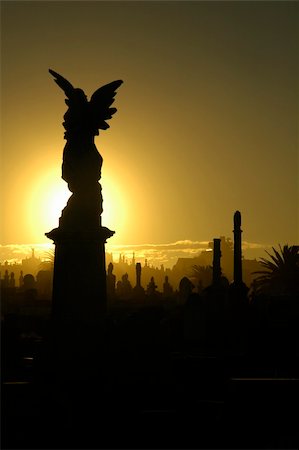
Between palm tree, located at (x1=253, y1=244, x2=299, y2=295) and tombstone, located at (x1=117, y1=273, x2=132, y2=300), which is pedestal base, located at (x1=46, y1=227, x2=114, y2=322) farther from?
tombstone, located at (x1=117, y1=273, x2=132, y2=300)

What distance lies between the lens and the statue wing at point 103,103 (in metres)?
12.6

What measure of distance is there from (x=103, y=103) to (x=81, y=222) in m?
2.19

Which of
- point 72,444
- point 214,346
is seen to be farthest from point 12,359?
point 214,346

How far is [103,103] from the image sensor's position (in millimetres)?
12758

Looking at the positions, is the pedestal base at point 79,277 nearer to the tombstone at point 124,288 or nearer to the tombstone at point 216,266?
the tombstone at point 216,266

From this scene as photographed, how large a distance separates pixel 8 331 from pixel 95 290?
3.53 m

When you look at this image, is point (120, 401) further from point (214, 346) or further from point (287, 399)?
point (214, 346)

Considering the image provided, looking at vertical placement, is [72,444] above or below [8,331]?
below

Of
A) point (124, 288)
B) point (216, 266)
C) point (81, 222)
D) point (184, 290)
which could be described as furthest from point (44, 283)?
point (81, 222)

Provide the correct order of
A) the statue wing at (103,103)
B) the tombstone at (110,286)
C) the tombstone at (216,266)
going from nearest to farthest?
the statue wing at (103,103) < the tombstone at (216,266) < the tombstone at (110,286)

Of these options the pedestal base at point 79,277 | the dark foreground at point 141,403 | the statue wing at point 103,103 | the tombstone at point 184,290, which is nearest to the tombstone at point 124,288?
the tombstone at point 184,290

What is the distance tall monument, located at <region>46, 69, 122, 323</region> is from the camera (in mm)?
11992

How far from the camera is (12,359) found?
1287cm

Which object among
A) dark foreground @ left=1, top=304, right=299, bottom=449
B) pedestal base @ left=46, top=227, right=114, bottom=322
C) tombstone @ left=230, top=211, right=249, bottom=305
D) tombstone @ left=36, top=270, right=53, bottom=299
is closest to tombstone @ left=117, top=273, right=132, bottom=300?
tombstone @ left=36, top=270, right=53, bottom=299
